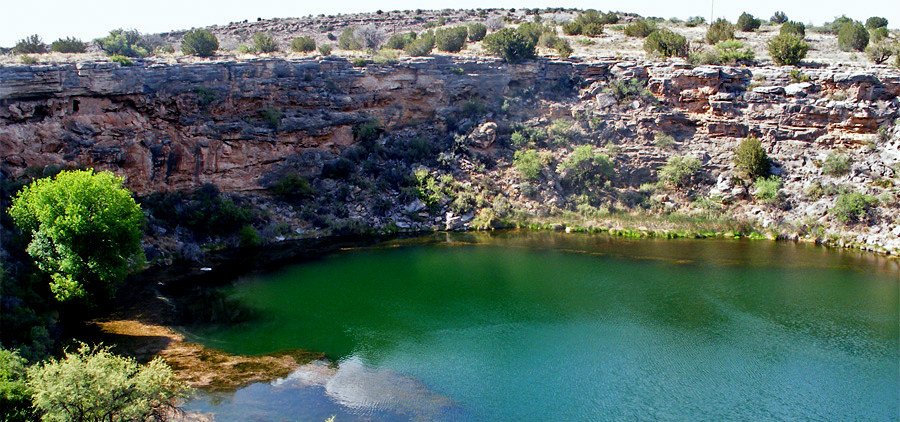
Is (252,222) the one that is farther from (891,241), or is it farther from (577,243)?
(891,241)

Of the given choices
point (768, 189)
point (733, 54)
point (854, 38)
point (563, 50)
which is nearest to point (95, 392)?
point (768, 189)

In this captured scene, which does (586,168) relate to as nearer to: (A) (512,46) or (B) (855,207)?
(A) (512,46)

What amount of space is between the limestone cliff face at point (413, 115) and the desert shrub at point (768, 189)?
2.54ft

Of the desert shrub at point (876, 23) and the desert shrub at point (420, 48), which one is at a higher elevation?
the desert shrub at point (876, 23)

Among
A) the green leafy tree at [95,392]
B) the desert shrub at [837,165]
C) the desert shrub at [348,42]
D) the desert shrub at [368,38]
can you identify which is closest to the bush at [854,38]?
the desert shrub at [837,165]

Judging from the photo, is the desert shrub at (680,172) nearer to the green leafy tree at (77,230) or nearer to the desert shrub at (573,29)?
the desert shrub at (573,29)

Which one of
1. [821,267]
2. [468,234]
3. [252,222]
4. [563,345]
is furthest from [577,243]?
[252,222]

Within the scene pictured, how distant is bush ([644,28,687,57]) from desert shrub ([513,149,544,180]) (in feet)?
49.2

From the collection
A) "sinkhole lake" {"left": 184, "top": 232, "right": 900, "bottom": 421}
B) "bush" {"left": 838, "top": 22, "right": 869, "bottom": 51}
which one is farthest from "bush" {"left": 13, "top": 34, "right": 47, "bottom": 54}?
"bush" {"left": 838, "top": 22, "right": 869, "bottom": 51}

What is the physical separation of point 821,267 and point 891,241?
230 inches

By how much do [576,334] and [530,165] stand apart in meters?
19.4

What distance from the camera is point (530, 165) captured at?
40094 mm

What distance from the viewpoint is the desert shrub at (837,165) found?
36.1 meters

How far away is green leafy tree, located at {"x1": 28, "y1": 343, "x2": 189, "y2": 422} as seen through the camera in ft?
43.3
